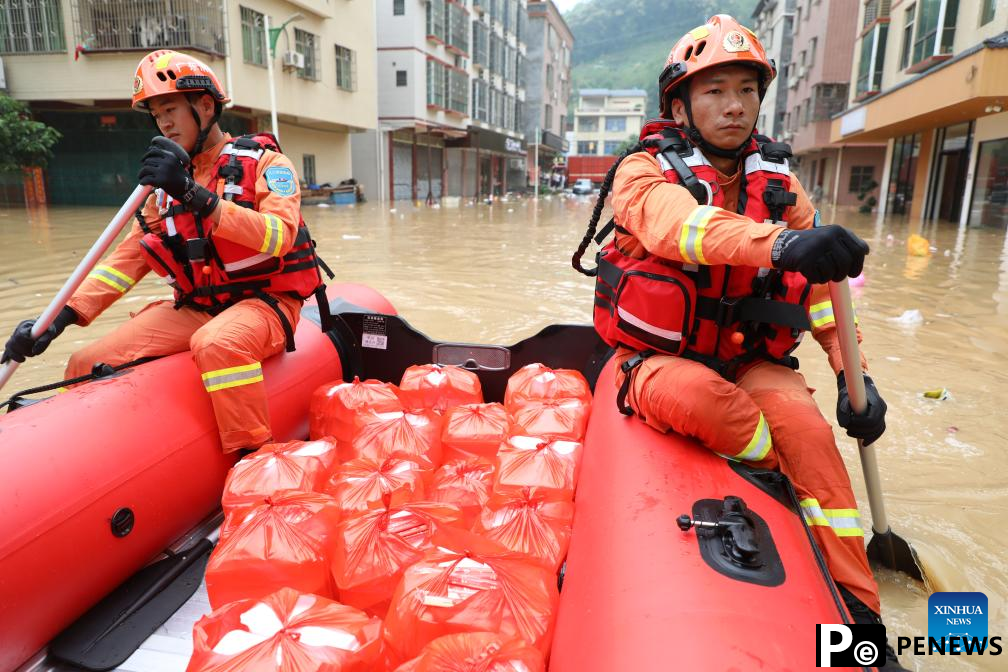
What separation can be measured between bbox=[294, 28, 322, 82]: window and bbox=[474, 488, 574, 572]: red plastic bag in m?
23.5

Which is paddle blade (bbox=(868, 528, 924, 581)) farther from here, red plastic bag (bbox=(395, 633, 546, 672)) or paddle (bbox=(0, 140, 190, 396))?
paddle (bbox=(0, 140, 190, 396))

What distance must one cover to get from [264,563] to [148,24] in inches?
845

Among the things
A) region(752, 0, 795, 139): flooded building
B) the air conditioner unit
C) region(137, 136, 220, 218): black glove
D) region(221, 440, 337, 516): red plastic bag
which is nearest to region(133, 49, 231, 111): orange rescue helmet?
region(137, 136, 220, 218): black glove

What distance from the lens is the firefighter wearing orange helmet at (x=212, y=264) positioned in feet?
8.75

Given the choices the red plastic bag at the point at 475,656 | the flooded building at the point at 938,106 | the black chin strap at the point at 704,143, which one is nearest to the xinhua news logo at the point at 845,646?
the red plastic bag at the point at 475,656

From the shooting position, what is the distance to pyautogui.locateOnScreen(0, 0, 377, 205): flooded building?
Result: 733 inches

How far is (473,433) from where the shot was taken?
114 inches

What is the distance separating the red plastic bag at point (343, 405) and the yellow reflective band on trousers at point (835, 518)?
1.86 meters

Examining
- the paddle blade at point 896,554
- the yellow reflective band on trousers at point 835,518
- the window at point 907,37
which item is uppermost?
the window at point 907,37

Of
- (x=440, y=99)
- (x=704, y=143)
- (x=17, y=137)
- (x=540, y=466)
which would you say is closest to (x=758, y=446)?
(x=540, y=466)

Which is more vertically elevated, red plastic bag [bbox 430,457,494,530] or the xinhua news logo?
the xinhua news logo

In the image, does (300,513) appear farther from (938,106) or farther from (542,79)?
(542,79)

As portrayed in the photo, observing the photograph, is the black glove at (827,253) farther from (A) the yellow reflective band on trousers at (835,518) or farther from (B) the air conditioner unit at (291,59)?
(B) the air conditioner unit at (291,59)

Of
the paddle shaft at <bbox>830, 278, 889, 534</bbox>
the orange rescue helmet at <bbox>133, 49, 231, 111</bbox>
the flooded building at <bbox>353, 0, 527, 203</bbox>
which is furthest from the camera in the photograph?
the flooded building at <bbox>353, 0, 527, 203</bbox>
